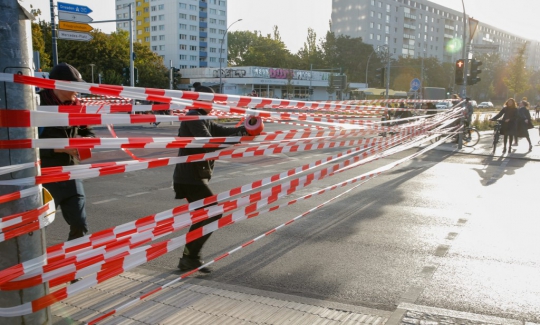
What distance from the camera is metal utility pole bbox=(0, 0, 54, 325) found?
2.07 meters

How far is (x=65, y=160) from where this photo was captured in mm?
4156

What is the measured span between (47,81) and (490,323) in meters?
3.56

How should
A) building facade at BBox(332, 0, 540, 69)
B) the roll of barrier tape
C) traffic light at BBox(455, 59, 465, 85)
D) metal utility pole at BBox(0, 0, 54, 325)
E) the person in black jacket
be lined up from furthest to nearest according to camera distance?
1. building facade at BBox(332, 0, 540, 69)
2. traffic light at BBox(455, 59, 465, 85)
3. the roll of barrier tape
4. the person in black jacket
5. metal utility pole at BBox(0, 0, 54, 325)

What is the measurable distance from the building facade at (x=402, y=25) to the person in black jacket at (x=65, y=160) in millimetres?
100673

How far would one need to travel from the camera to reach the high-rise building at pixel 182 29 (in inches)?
→ 4107

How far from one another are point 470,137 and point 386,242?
1353 cm

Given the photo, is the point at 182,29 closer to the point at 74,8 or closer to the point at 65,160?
the point at 74,8

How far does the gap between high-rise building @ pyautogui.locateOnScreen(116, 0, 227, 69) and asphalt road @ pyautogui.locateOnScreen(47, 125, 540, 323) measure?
9939 centimetres

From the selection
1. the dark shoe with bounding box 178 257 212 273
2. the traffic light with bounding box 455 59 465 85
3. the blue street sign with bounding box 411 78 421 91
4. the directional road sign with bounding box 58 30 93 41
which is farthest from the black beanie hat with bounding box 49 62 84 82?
the blue street sign with bounding box 411 78 421 91

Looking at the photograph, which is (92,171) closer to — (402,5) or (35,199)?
(35,199)

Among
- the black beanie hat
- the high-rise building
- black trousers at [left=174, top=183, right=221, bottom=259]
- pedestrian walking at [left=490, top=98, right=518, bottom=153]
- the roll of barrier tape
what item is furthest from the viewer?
the high-rise building

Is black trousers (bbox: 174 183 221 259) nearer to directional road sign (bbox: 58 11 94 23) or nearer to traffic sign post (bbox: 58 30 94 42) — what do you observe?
traffic sign post (bbox: 58 30 94 42)

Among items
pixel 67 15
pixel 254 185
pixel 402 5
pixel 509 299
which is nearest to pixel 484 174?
pixel 509 299

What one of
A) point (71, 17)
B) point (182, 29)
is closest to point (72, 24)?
point (71, 17)
